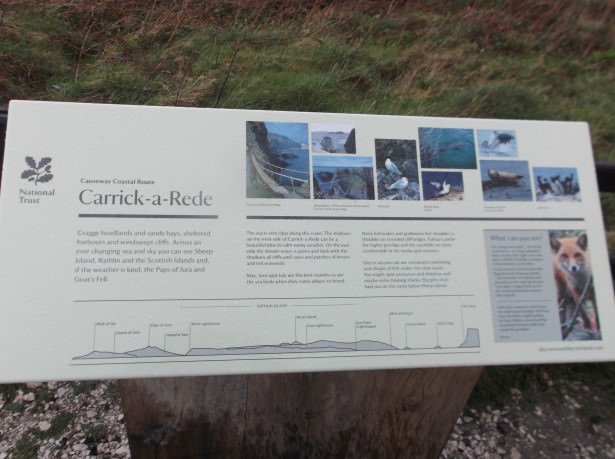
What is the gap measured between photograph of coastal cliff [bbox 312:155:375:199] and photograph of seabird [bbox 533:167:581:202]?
1.89 feet

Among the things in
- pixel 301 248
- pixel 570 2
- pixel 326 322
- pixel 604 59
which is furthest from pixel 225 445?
pixel 570 2

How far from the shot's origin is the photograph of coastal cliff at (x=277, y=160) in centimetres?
140

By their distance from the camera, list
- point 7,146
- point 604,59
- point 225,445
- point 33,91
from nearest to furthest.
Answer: point 7,146, point 225,445, point 33,91, point 604,59

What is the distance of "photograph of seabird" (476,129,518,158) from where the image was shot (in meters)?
1.54

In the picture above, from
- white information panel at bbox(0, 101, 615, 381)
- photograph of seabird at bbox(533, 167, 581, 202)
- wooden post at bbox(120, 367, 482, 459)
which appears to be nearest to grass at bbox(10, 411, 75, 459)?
wooden post at bbox(120, 367, 482, 459)

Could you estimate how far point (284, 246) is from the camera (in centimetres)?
137

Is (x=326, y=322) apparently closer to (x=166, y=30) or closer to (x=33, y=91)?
(x=33, y=91)

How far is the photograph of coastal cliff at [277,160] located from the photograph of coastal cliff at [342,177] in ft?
0.11

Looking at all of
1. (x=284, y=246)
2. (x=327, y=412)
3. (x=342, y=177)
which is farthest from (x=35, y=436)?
(x=342, y=177)

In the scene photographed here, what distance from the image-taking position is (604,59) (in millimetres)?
3936

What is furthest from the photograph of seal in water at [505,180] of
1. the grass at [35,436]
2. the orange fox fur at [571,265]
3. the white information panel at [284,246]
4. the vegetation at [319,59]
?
the grass at [35,436]

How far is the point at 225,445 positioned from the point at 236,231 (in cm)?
83

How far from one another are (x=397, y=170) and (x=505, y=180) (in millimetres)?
372

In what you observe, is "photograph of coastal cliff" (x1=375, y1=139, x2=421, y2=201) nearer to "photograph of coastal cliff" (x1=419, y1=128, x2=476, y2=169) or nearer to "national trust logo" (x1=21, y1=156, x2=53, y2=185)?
"photograph of coastal cliff" (x1=419, y1=128, x2=476, y2=169)
